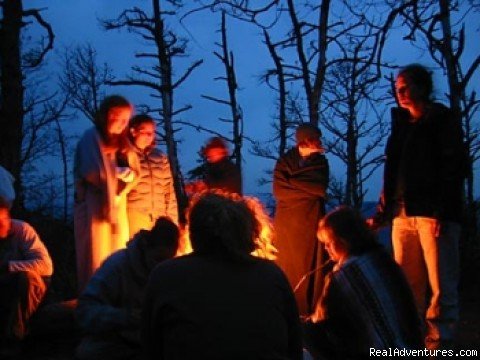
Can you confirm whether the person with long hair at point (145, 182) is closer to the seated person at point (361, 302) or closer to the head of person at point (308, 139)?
the head of person at point (308, 139)

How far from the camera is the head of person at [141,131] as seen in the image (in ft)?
16.5

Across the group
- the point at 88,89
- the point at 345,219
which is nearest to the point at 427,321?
the point at 345,219

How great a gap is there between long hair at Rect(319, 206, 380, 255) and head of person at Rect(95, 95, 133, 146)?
2.30 metres

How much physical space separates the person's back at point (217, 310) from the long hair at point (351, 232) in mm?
916

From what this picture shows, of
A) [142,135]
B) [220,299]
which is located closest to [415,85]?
[142,135]

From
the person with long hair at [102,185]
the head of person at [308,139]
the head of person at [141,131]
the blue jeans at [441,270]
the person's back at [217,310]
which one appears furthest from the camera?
the head of person at [308,139]

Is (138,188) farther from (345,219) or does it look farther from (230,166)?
(345,219)

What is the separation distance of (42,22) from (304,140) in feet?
13.7

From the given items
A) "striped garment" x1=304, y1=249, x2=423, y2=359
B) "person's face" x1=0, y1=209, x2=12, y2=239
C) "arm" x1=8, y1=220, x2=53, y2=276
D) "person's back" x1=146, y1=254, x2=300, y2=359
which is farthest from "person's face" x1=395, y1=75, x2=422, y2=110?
"person's face" x1=0, y1=209, x2=12, y2=239

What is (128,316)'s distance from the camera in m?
2.75

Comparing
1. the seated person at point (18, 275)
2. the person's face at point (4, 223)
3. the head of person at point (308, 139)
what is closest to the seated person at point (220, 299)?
the seated person at point (18, 275)

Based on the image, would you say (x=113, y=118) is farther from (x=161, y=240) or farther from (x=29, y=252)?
(x=161, y=240)

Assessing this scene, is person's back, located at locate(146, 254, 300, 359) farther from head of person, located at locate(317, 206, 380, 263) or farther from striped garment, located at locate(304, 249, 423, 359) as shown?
head of person, located at locate(317, 206, 380, 263)

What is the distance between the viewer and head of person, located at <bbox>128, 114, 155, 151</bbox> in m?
5.03
